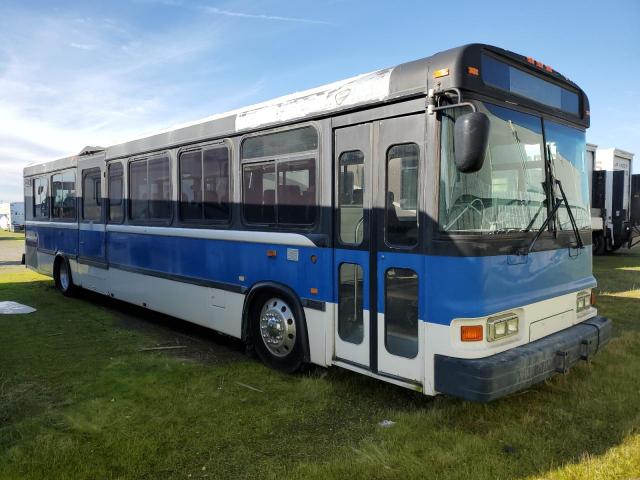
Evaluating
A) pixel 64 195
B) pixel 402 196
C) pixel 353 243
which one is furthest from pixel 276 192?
pixel 64 195

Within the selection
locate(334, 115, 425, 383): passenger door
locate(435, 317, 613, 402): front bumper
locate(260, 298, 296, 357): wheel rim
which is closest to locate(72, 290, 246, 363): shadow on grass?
locate(260, 298, 296, 357): wheel rim

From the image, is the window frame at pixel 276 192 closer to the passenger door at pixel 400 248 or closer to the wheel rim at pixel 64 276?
the passenger door at pixel 400 248

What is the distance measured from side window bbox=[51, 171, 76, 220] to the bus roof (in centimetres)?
372

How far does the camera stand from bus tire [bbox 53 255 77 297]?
1013cm

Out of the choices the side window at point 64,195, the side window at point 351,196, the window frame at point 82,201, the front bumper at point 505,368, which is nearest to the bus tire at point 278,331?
the side window at point 351,196

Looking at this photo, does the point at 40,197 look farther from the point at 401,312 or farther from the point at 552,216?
the point at 552,216

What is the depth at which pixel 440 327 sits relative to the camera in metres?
3.95

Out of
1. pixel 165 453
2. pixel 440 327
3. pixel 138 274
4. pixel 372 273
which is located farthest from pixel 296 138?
pixel 138 274

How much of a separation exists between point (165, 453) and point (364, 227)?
239cm

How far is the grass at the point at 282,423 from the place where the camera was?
3594mm

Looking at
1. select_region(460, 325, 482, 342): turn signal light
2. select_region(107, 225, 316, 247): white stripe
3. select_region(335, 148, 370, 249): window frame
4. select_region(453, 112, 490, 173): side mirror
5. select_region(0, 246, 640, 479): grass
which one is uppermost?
select_region(453, 112, 490, 173): side mirror

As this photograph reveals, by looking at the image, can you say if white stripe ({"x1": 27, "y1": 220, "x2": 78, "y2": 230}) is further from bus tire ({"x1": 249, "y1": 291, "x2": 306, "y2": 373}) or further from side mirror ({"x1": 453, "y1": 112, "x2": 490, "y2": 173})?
side mirror ({"x1": 453, "y1": 112, "x2": 490, "y2": 173})

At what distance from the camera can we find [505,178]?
4.12 metres

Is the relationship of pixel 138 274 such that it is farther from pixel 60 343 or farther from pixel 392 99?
pixel 392 99
